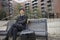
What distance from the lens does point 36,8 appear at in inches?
494

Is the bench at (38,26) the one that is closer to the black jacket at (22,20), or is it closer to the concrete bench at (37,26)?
the concrete bench at (37,26)

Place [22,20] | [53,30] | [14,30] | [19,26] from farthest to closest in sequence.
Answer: [53,30] < [22,20] < [19,26] < [14,30]

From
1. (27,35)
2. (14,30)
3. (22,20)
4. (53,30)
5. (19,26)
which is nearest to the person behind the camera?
(27,35)

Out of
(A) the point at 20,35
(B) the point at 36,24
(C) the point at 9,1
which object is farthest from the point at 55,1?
(A) the point at 20,35

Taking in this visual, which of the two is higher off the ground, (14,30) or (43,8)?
(43,8)

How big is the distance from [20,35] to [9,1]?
699 centimetres

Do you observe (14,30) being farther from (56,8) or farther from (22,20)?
(56,8)

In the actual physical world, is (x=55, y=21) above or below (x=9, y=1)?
below

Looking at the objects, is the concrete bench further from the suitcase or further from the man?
the suitcase

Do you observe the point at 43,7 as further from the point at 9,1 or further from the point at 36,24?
the point at 36,24

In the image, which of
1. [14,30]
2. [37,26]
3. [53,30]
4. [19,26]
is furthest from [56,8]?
[14,30]

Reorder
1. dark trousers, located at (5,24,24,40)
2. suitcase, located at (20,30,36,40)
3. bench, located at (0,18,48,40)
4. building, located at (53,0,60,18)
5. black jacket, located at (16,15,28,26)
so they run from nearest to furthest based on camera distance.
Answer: suitcase, located at (20,30,36,40) < dark trousers, located at (5,24,24,40) < black jacket, located at (16,15,28,26) < bench, located at (0,18,48,40) < building, located at (53,0,60,18)

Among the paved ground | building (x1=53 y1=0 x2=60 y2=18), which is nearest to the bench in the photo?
the paved ground

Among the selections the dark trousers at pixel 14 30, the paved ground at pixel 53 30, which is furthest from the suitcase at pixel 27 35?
the paved ground at pixel 53 30
